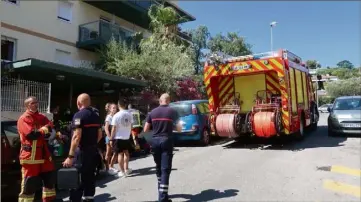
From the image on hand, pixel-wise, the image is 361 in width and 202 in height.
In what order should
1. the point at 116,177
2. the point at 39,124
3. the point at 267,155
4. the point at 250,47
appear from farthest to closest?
1. the point at 250,47
2. the point at 267,155
3. the point at 116,177
4. the point at 39,124

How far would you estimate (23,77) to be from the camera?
1366 cm

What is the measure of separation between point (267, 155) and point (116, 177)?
4151mm

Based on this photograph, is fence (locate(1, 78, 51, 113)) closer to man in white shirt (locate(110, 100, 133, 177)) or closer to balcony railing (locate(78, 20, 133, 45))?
man in white shirt (locate(110, 100, 133, 177))

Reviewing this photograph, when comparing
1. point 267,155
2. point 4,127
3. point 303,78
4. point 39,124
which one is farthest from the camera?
point 303,78

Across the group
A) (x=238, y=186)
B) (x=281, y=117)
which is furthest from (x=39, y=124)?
(x=281, y=117)

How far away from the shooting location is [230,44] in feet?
108

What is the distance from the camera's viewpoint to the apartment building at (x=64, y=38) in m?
13.5

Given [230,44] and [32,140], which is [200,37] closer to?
[230,44]

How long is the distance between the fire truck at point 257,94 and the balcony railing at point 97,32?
10.2 meters

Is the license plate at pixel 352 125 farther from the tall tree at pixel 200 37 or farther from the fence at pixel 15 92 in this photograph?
the tall tree at pixel 200 37

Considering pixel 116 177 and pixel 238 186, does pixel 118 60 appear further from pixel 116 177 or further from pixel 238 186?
pixel 238 186

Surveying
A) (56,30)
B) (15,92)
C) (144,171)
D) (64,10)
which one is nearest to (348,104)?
(144,171)

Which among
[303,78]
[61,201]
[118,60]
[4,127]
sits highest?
[118,60]

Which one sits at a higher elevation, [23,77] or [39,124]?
[23,77]
